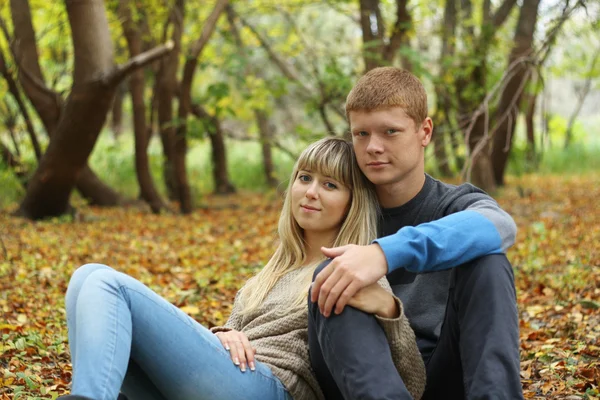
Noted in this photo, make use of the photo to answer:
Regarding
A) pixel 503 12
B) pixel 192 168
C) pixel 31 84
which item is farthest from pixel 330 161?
pixel 192 168

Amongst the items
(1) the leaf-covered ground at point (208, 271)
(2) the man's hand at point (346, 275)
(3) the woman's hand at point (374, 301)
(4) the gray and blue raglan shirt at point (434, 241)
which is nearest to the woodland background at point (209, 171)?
(1) the leaf-covered ground at point (208, 271)

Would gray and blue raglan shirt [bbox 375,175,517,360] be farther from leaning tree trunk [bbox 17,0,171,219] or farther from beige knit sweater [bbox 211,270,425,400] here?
leaning tree trunk [bbox 17,0,171,219]

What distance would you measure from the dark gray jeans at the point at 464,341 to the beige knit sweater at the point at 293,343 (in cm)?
12

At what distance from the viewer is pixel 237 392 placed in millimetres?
2453

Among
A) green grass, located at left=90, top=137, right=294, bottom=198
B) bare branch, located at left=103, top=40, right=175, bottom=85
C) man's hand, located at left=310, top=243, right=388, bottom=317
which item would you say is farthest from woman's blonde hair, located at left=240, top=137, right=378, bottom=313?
green grass, located at left=90, top=137, right=294, bottom=198

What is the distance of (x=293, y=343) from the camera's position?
2664 millimetres

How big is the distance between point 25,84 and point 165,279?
191 inches

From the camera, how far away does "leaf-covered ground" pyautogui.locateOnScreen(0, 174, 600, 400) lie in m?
3.65

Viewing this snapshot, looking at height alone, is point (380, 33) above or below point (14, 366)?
above

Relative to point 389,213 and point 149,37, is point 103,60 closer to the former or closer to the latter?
point 149,37

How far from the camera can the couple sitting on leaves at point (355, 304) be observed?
2.28 metres

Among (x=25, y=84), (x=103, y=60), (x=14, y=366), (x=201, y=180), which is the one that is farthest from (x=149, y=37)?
(x=14, y=366)

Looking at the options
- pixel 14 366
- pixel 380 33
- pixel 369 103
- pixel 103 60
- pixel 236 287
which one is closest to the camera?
pixel 369 103

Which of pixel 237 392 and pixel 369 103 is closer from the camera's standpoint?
pixel 237 392
